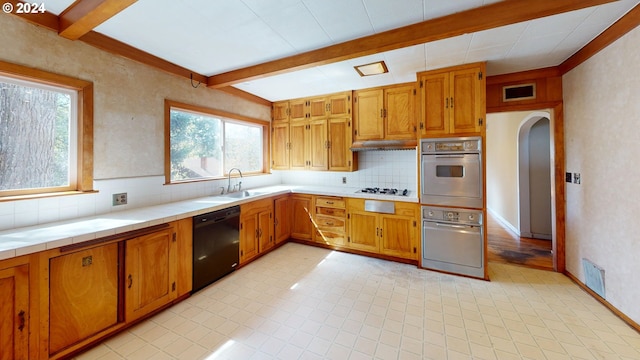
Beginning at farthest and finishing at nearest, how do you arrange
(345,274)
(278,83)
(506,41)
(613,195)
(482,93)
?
(278,83) < (345,274) < (482,93) < (506,41) < (613,195)

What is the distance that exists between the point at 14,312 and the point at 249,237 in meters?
2.03

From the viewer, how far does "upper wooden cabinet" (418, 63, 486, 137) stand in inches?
111

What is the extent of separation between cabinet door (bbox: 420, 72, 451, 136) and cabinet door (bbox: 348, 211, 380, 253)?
4.56ft

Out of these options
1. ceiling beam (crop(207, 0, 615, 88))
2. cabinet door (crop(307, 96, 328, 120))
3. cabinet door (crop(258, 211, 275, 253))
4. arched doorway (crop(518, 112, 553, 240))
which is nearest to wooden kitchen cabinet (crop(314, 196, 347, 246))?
cabinet door (crop(258, 211, 275, 253))

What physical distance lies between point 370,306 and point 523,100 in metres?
3.20

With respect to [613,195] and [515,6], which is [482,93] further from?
[613,195]

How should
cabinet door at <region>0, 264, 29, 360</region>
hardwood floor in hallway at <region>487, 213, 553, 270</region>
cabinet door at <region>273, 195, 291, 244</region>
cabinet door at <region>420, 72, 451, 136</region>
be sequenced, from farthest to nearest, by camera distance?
cabinet door at <region>273, 195, 291, 244</region> → hardwood floor in hallway at <region>487, 213, 553, 270</region> → cabinet door at <region>420, 72, 451, 136</region> → cabinet door at <region>0, 264, 29, 360</region>

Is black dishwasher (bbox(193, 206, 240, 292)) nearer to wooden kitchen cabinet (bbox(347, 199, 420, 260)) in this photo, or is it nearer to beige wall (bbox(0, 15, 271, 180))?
beige wall (bbox(0, 15, 271, 180))

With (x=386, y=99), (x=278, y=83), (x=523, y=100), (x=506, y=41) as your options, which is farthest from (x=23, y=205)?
(x=523, y=100)

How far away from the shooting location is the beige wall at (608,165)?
196 centimetres

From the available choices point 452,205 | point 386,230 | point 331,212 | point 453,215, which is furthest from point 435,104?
point 331,212

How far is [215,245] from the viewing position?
276 centimetres

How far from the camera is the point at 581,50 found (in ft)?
8.21

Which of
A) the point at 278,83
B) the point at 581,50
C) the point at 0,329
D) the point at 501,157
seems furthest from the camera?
the point at 501,157
